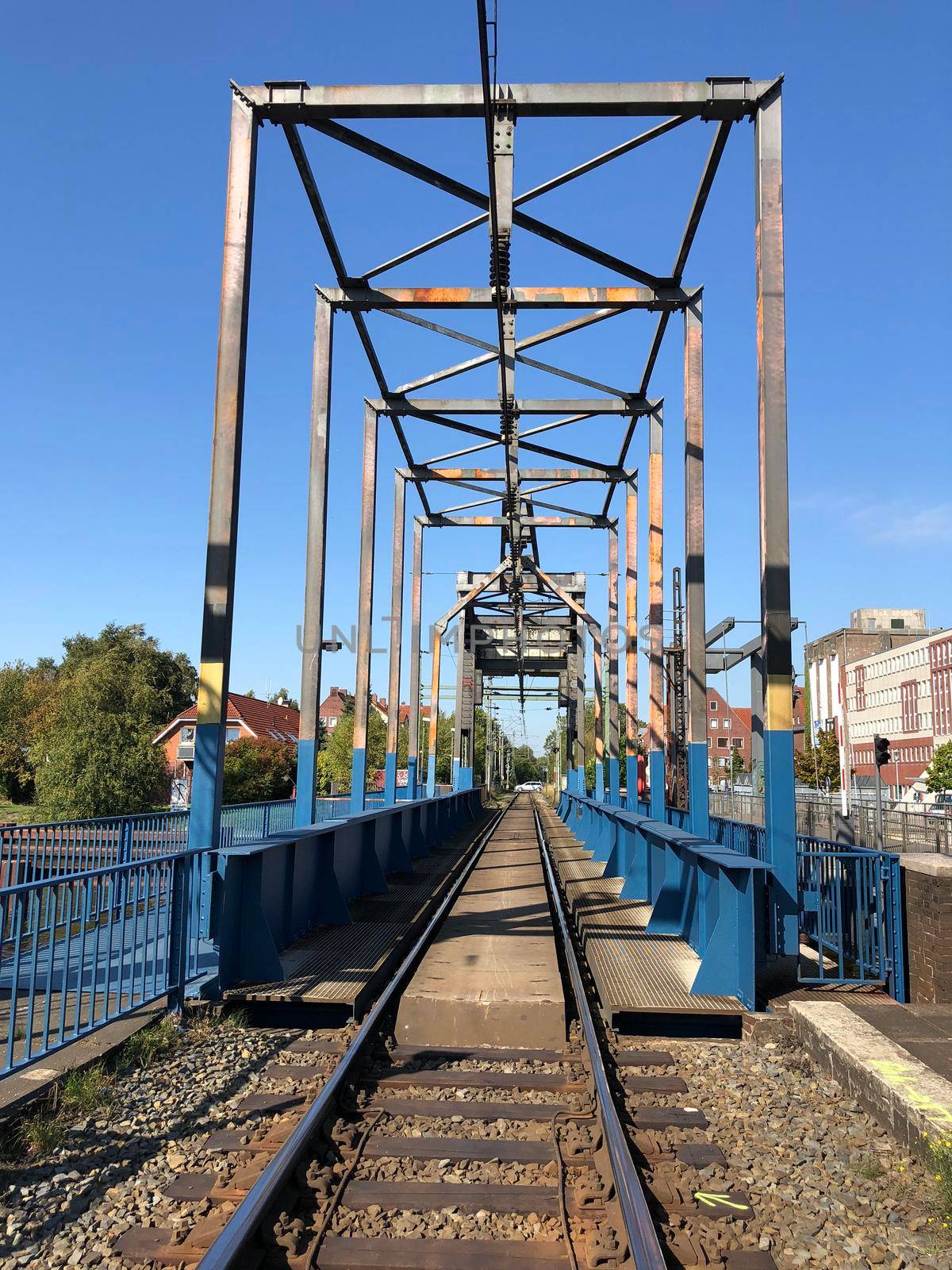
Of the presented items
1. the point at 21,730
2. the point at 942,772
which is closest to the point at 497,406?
the point at 942,772

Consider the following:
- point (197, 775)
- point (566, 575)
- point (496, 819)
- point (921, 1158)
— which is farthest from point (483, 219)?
point (496, 819)

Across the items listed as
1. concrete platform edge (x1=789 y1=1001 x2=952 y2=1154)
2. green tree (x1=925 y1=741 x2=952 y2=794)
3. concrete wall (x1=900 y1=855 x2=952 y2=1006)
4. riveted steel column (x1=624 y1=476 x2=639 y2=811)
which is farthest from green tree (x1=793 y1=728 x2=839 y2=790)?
concrete platform edge (x1=789 y1=1001 x2=952 y2=1154)

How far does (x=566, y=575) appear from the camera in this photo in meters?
36.3

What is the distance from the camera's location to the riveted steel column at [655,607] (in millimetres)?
17172

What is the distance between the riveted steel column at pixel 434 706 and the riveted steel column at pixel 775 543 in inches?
948

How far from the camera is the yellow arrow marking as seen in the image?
4.15 meters

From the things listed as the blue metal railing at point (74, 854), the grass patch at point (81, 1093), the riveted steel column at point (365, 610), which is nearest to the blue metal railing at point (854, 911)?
the blue metal railing at point (74, 854)

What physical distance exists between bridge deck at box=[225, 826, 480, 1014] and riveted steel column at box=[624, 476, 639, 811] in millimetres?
7890

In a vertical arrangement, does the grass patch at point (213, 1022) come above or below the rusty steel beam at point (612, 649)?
below

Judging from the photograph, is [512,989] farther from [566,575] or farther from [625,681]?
[566,575]

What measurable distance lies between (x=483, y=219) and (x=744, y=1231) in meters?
11.1

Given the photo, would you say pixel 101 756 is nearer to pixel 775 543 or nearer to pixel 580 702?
pixel 580 702

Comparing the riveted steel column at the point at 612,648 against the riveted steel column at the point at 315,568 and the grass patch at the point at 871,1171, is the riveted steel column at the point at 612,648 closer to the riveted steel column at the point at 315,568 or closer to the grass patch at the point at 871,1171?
the riveted steel column at the point at 315,568

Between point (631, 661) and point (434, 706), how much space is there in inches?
537
